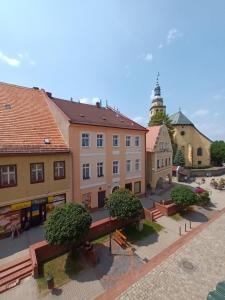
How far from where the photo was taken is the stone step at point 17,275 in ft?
34.7

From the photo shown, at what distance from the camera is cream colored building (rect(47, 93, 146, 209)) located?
18.6 metres

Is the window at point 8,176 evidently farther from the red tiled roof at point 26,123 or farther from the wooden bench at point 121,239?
the wooden bench at point 121,239

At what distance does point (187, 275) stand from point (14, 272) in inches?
391

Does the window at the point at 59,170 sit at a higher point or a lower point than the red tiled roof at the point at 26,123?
lower

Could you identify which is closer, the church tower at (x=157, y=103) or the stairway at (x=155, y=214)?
the stairway at (x=155, y=214)

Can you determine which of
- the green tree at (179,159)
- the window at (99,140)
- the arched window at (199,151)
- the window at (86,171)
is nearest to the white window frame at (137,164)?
the window at (99,140)

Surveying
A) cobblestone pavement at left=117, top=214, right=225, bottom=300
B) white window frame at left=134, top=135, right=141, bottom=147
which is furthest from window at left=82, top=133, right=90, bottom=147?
cobblestone pavement at left=117, top=214, right=225, bottom=300

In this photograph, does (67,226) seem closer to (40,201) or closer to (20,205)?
(20,205)

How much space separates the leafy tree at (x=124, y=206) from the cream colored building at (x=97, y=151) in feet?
15.0

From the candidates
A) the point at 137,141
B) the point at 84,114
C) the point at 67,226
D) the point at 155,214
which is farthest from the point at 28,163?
the point at 137,141

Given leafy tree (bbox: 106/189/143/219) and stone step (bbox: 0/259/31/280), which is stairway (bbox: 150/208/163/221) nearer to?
leafy tree (bbox: 106/189/143/219)

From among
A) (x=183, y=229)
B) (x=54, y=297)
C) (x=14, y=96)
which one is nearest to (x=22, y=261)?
(x=54, y=297)

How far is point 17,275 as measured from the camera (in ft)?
36.0

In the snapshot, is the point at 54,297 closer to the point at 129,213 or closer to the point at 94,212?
the point at 129,213
